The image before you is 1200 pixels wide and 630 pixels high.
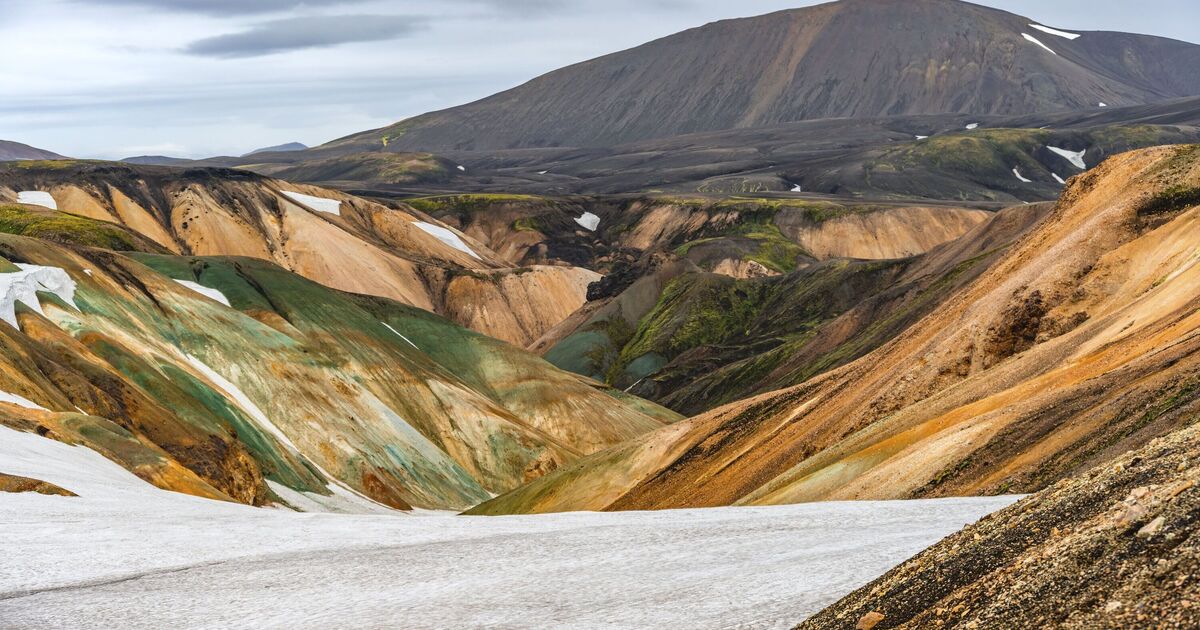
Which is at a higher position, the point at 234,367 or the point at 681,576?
the point at 681,576

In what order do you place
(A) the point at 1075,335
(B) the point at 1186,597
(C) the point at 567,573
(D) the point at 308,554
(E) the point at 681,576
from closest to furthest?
1. (B) the point at 1186,597
2. (E) the point at 681,576
3. (C) the point at 567,573
4. (D) the point at 308,554
5. (A) the point at 1075,335

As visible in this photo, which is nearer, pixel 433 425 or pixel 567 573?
pixel 567 573

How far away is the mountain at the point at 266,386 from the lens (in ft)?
143

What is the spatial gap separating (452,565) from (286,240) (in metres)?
122

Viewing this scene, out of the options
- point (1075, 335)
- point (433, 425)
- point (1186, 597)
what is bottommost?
point (433, 425)

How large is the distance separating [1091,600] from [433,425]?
67.6 metres

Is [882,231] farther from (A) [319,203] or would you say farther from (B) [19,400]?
(B) [19,400]

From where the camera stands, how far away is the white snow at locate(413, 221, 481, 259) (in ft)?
520

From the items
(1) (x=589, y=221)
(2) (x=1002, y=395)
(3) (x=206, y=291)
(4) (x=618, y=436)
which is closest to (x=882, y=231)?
(1) (x=589, y=221)

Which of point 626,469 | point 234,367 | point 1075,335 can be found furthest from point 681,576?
point 234,367

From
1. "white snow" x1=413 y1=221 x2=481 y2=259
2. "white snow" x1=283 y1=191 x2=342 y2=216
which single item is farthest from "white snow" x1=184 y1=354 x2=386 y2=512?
"white snow" x1=413 y1=221 x2=481 y2=259

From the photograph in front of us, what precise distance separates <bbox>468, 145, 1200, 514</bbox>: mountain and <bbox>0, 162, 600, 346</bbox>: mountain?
76.3m

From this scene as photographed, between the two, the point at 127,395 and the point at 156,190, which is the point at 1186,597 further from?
the point at 156,190

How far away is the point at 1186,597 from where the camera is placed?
24.9 ft
